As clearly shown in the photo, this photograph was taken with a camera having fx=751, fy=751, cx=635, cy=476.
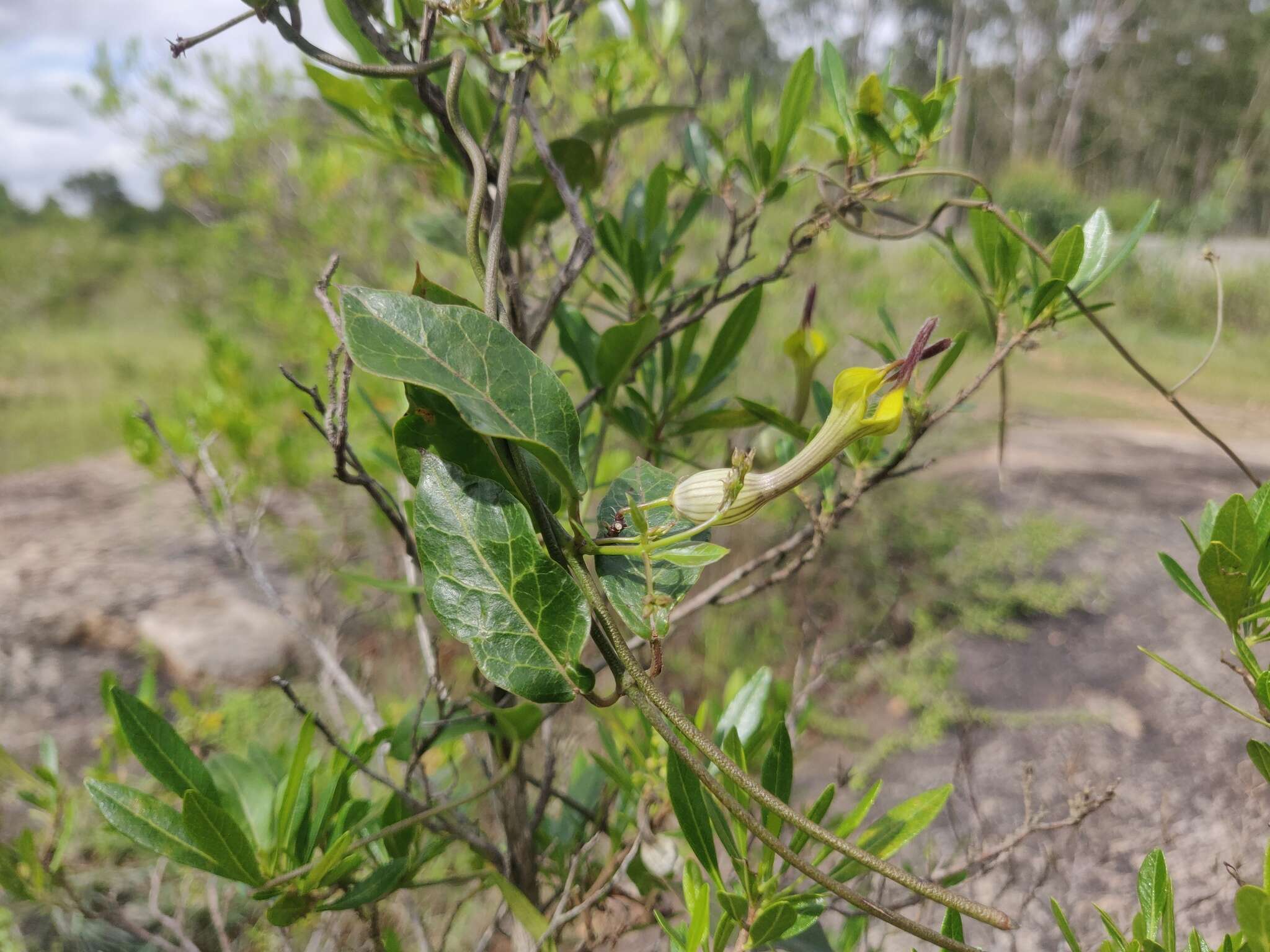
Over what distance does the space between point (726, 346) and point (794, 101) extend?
200 millimetres

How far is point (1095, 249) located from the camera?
523mm

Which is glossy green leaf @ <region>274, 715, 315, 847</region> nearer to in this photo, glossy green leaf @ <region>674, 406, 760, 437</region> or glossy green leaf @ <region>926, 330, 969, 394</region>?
glossy green leaf @ <region>674, 406, 760, 437</region>

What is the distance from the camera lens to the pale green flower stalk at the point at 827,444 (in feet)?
0.92

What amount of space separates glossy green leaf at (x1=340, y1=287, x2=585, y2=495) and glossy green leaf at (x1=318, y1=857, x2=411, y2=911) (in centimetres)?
31

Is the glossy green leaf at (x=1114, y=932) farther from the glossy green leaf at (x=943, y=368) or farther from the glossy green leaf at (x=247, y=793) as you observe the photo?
the glossy green leaf at (x=247, y=793)

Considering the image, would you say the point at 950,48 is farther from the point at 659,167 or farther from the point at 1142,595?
the point at 659,167

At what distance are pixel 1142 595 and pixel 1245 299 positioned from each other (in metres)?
8.01

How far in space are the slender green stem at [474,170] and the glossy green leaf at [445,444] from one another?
53 mm

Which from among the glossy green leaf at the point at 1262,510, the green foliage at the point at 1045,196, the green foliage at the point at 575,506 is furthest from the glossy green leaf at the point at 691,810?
the green foliage at the point at 1045,196

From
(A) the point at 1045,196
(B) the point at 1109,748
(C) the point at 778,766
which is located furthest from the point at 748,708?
(A) the point at 1045,196

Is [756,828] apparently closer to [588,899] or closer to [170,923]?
[588,899]

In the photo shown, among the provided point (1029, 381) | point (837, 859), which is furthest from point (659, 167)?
point (1029, 381)

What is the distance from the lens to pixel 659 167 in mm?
583

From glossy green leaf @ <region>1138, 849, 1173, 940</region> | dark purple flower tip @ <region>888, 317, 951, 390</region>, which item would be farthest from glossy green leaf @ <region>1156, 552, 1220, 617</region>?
dark purple flower tip @ <region>888, 317, 951, 390</region>
